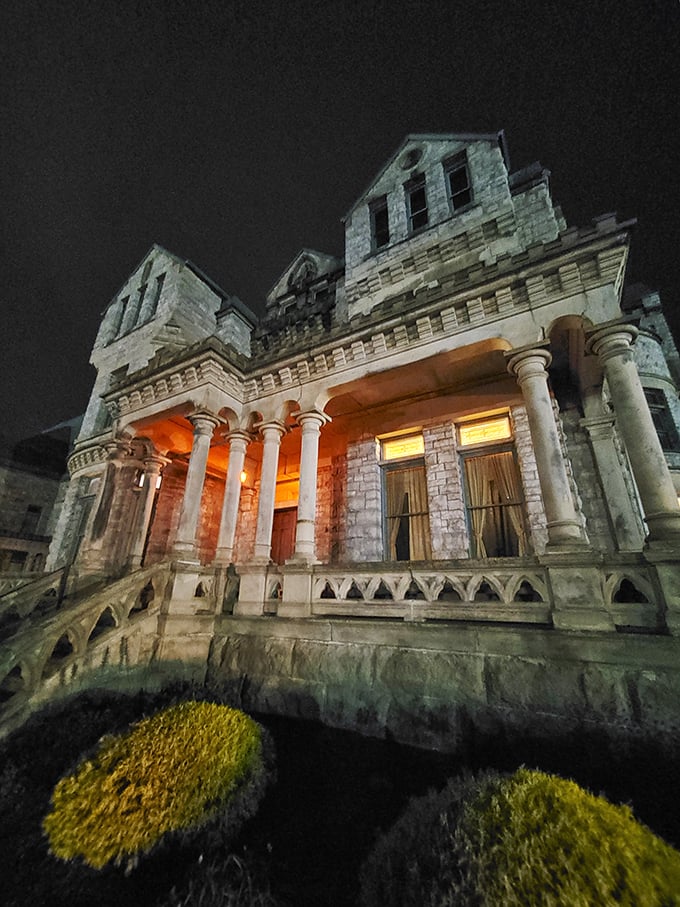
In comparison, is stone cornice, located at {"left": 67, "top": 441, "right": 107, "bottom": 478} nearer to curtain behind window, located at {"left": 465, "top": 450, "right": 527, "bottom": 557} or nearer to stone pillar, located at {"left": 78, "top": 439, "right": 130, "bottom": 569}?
stone pillar, located at {"left": 78, "top": 439, "right": 130, "bottom": 569}

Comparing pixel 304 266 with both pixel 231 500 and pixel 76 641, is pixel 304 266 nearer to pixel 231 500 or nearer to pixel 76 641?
pixel 231 500

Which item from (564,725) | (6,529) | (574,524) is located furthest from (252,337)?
(6,529)

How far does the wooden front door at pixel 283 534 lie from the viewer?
11625 mm

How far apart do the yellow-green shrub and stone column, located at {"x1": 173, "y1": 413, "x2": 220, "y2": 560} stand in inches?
150

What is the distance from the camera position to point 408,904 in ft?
6.63

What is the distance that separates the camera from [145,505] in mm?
10117

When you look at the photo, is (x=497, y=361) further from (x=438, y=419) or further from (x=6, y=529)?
(x=6, y=529)

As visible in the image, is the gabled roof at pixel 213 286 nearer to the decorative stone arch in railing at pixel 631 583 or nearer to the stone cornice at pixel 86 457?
the stone cornice at pixel 86 457

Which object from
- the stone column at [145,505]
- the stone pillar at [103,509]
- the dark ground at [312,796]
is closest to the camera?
A: the dark ground at [312,796]

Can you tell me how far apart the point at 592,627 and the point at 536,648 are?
0.68 m

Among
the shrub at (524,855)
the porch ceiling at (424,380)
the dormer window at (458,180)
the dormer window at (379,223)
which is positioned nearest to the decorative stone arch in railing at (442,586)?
the shrub at (524,855)

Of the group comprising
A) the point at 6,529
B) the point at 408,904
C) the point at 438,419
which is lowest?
the point at 408,904

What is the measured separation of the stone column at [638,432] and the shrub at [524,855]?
3304 mm

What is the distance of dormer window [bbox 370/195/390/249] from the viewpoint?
1179 centimetres
